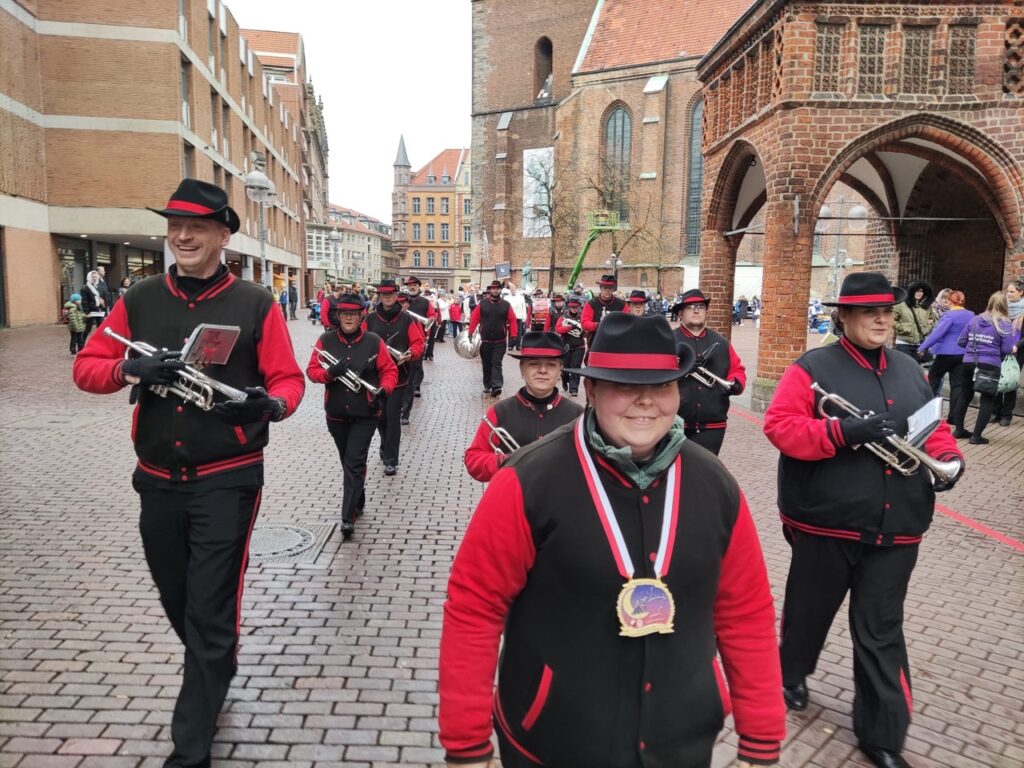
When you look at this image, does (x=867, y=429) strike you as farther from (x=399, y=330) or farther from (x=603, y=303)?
(x=603, y=303)

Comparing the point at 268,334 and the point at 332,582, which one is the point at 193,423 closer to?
the point at 268,334

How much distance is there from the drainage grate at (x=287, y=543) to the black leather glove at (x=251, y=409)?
8.61 feet

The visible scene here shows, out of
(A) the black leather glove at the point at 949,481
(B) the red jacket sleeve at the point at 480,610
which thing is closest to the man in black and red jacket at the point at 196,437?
(B) the red jacket sleeve at the point at 480,610

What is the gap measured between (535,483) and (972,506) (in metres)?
7.21

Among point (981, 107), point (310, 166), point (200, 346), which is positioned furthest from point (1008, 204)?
point (310, 166)

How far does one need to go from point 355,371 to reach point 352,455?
0.82 metres

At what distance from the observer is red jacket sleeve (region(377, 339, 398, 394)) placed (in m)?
7.00

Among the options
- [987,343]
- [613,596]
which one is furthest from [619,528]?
[987,343]

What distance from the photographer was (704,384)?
634 cm

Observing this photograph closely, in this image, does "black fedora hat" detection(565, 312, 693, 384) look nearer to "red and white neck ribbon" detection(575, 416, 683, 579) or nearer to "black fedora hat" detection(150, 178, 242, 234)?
"red and white neck ribbon" detection(575, 416, 683, 579)

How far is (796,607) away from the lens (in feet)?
12.6

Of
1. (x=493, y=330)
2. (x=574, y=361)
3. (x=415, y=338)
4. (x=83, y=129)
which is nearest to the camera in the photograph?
(x=415, y=338)

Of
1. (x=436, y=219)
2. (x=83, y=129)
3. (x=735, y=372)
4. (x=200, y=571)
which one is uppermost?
(x=436, y=219)

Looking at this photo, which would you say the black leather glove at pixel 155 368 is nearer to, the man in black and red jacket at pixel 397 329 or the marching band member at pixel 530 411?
the marching band member at pixel 530 411
